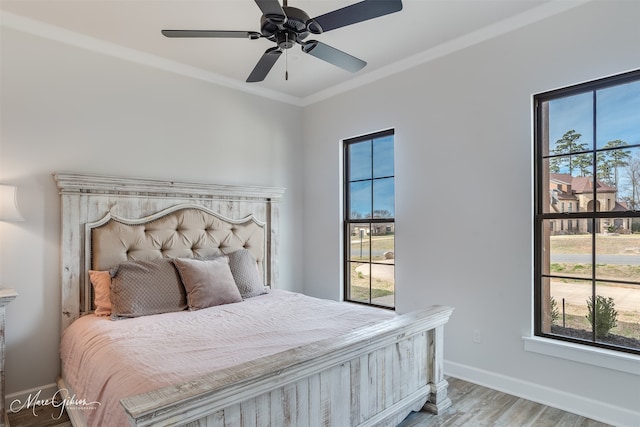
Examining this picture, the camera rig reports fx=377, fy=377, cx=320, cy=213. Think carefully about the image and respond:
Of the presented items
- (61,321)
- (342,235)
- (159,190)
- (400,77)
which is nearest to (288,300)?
(342,235)

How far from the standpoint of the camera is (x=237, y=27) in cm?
286

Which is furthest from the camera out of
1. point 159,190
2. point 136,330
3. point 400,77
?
point 400,77

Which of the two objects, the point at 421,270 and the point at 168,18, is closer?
the point at 168,18

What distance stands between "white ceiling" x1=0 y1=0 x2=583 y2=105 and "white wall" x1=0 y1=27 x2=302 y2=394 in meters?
0.14

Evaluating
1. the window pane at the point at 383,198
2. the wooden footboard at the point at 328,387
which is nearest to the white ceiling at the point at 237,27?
the window pane at the point at 383,198

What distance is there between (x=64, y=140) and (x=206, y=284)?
5.11ft

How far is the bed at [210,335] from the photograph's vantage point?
1543 mm

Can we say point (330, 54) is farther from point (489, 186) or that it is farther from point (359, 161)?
point (359, 161)

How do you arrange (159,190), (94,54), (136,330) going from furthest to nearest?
(159,190) → (94,54) → (136,330)

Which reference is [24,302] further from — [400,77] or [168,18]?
[400,77]

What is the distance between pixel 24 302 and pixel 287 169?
267 cm

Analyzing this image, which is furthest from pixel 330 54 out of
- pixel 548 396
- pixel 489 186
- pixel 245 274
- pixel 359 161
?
pixel 548 396

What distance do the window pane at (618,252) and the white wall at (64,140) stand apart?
10.2 ft

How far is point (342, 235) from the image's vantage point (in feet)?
13.5
